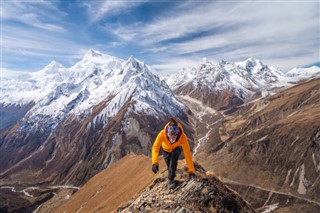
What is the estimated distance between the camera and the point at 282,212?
5704 inches

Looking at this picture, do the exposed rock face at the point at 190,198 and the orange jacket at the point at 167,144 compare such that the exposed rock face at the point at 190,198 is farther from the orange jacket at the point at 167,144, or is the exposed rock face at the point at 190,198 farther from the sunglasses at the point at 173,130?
the sunglasses at the point at 173,130

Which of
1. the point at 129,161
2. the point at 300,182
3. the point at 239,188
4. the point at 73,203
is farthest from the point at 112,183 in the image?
the point at 300,182

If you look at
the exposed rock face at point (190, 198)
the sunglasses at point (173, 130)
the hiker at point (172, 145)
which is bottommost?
the exposed rock face at point (190, 198)

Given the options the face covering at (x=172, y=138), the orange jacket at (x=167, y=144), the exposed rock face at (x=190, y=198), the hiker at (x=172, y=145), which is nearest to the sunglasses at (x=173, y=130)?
the hiker at (x=172, y=145)

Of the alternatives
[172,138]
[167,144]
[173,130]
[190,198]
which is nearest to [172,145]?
[167,144]

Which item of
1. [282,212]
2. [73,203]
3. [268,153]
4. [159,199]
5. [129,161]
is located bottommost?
[282,212]

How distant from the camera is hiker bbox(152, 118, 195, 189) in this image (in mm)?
25094

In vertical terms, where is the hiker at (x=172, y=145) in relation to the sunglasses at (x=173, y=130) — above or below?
below

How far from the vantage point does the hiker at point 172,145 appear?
988 inches

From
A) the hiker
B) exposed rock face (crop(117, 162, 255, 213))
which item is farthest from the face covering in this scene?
exposed rock face (crop(117, 162, 255, 213))

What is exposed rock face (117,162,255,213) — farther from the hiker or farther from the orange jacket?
the orange jacket

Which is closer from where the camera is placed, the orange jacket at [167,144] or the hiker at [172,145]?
the hiker at [172,145]

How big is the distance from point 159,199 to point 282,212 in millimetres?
135577

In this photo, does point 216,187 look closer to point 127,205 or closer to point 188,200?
point 188,200
